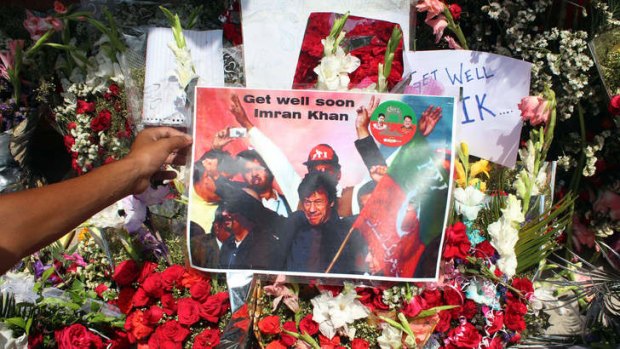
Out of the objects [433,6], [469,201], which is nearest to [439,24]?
[433,6]

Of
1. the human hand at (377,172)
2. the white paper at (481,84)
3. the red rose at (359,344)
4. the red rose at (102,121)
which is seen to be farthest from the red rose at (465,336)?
the red rose at (102,121)

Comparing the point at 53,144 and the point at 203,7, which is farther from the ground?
the point at 203,7

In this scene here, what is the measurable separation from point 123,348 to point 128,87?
88cm

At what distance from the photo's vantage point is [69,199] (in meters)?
1.15

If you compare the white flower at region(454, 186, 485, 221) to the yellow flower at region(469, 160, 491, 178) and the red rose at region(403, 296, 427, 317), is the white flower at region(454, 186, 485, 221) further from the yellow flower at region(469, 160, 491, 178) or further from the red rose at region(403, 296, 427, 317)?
the red rose at region(403, 296, 427, 317)

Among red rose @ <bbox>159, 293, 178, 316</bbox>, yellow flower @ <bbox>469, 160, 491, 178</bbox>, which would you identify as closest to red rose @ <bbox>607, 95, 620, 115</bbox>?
yellow flower @ <bbox>469, 160, 491, 178</bbox>

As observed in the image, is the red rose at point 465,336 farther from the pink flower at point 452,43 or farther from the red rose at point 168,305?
the pink flower at point 452,43

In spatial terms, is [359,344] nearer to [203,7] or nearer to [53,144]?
[203,7]

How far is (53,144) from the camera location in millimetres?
2730

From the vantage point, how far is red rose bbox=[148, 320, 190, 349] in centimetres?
136

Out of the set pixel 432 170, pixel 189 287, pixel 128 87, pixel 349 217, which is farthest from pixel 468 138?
pixel 128 87

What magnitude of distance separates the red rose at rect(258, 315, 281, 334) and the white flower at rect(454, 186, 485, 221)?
0.64 metres

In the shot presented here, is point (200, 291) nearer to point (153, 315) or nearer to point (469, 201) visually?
point (153, 315)

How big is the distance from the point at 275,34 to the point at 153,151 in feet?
2.11
